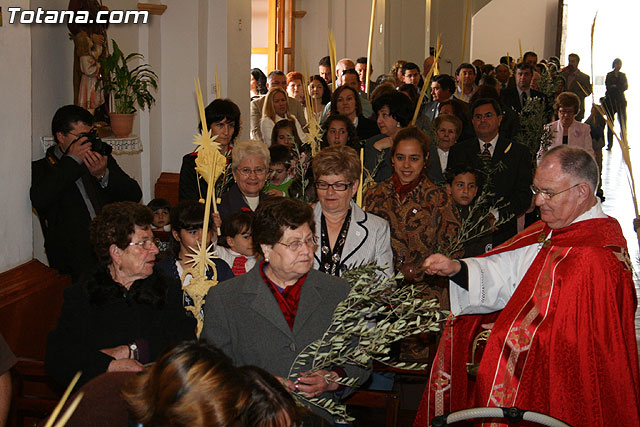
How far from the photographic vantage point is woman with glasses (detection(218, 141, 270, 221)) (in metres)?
4.34

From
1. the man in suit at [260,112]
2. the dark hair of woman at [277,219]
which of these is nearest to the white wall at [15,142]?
the dark hair of woman at [277,219]

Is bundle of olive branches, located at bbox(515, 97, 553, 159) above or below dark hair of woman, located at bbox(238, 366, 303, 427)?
above

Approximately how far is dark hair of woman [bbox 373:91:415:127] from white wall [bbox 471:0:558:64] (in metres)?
23.9

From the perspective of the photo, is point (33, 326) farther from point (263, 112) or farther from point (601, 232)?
point (263, 112)

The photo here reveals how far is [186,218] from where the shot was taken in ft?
12.1

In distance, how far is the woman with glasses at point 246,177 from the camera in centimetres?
434

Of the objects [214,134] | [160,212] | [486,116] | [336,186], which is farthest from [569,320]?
[160,212]

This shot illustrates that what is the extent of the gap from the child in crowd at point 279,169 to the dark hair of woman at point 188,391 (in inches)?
128

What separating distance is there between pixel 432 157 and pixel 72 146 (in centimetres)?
262

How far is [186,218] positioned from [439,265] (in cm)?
120

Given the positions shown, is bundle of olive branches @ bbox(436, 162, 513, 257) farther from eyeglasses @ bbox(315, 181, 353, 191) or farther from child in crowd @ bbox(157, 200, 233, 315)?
child in crowd @ bbox(157, 200, 233, 315)

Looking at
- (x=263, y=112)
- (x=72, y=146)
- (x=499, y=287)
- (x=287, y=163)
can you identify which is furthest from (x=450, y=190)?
(x=263, y=112)

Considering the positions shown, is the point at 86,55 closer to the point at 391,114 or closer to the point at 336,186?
the point at 391,114

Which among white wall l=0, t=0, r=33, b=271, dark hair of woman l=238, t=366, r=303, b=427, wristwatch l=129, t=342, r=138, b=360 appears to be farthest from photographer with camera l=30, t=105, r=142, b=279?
dark hair of woman l=238, t=366, r=303, b=427
